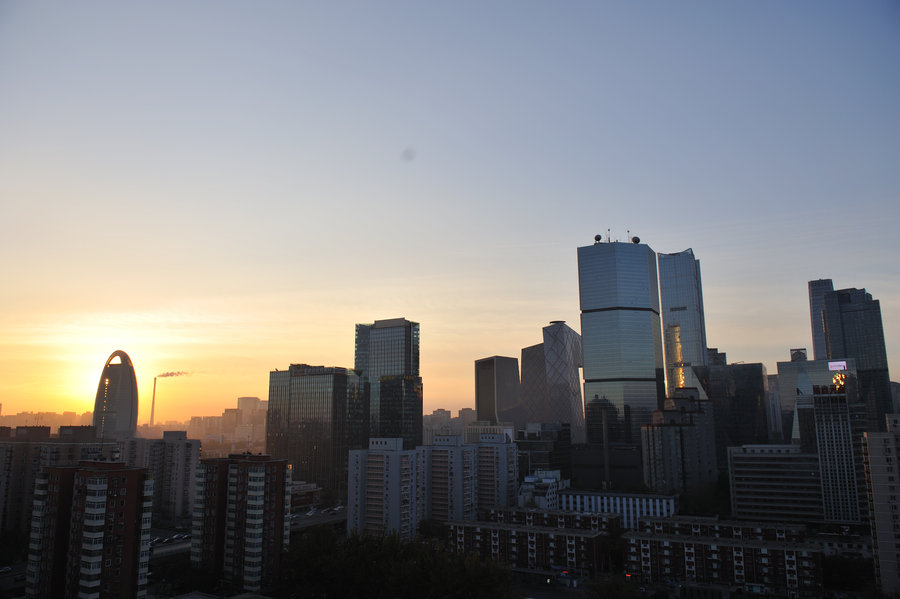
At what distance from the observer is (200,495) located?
59656mm

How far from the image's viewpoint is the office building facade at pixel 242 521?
2222 inches

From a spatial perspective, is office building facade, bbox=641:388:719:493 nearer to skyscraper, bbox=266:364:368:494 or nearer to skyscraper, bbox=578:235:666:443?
skyscraper, bbox=578:235:666:443

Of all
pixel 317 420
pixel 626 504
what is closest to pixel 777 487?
pixel 626 504

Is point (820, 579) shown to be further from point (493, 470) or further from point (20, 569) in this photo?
point (20, 569)

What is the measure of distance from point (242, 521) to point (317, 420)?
301 ft

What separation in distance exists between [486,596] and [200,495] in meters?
29.0

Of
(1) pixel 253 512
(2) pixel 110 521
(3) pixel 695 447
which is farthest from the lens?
(3) pixel 695 447

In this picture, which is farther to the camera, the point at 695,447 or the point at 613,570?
the point at 695,447

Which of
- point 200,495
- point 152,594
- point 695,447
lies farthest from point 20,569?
point 695,447

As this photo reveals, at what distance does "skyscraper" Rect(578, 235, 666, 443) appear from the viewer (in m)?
176

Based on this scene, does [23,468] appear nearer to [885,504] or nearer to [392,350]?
[392,350]

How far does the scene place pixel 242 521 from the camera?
189ft

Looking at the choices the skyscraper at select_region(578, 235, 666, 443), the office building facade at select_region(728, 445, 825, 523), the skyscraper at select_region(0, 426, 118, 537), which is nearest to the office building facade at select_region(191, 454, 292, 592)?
the skyscraper at select_region(0, 426, 118, 537)

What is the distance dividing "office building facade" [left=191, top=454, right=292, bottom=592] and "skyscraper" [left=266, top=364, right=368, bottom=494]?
266ft
